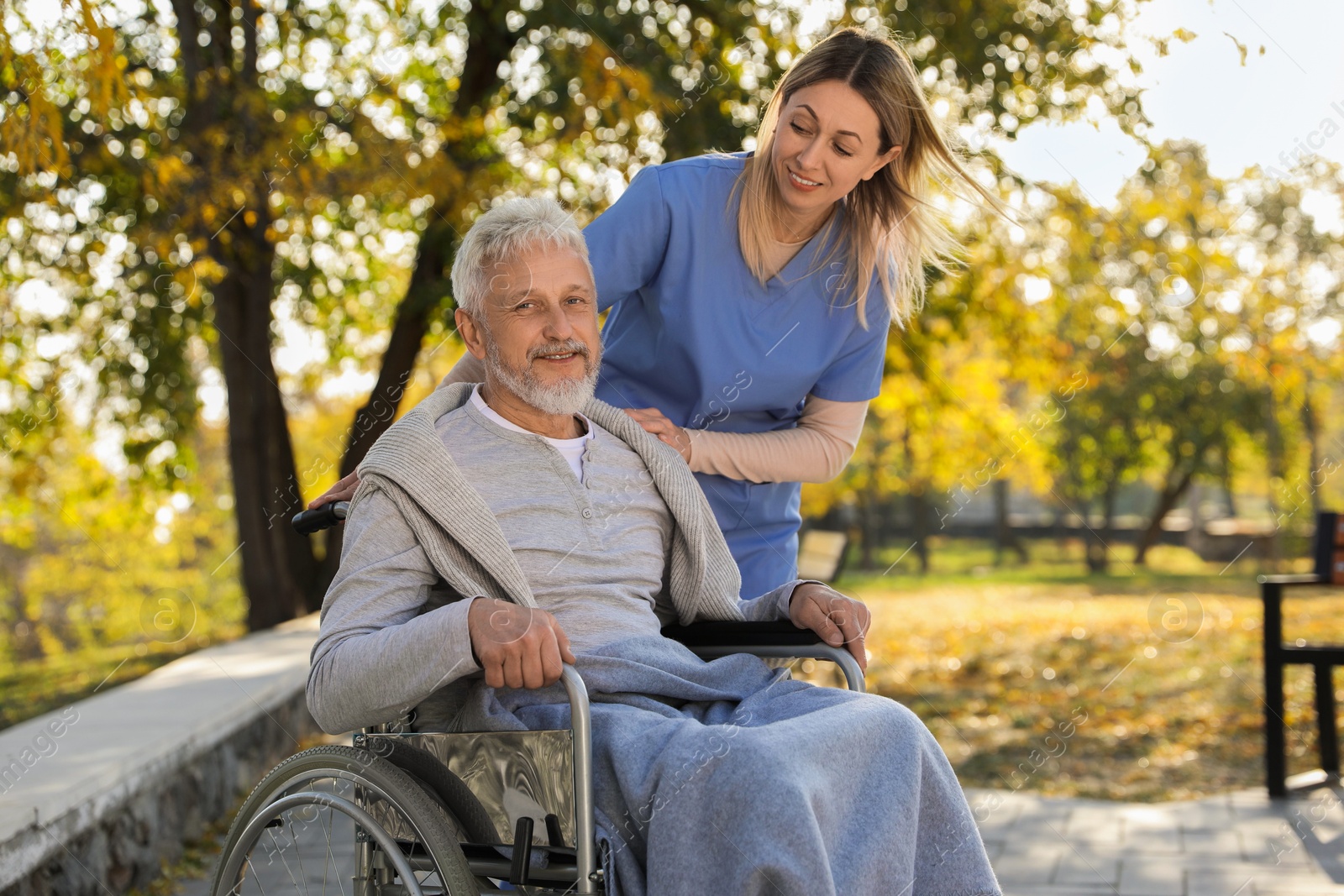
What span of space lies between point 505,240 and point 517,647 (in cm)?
71

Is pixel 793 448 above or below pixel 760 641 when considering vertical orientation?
above

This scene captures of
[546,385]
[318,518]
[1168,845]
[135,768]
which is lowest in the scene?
[1168,845]

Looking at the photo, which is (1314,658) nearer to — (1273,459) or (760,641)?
(760,641)

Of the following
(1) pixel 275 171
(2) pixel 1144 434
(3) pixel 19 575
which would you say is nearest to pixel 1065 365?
(1) pixel 275 171

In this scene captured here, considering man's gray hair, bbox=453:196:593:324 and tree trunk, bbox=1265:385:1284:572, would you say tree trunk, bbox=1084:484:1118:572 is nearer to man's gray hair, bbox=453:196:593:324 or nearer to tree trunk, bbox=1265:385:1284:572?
tree trunk, bbox=1265:385:1284:572

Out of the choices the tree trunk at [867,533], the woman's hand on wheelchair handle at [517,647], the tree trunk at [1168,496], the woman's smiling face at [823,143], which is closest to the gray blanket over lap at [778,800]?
the woman's hand on wheelchair handle at [517,647]

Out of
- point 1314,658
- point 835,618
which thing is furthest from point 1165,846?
point 835,618

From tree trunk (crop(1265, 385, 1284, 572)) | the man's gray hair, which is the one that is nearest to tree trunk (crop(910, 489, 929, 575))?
tree trunk (crop(1265, 385, 1284, 572))

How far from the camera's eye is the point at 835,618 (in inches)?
82.6

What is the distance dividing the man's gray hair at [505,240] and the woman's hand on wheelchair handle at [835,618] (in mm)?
627

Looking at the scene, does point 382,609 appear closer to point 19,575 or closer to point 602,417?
point 602,417

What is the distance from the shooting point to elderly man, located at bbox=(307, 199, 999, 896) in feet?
5.25

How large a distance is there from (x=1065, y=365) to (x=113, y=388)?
5.85 m

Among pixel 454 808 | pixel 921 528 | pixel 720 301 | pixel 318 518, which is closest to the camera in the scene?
pixel 454 808
